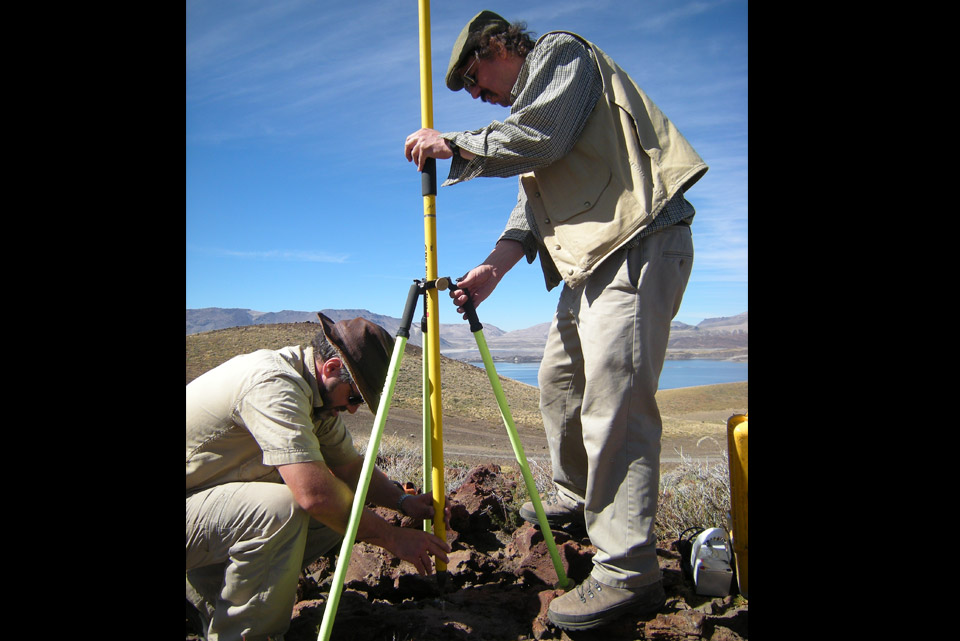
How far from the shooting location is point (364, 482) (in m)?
2.19

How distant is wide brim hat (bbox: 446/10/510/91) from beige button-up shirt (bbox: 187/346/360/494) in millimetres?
1347

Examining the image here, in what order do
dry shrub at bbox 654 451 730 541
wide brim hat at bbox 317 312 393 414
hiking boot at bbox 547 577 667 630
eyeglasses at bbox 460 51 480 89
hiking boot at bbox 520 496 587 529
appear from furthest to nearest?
dry shrub at bbox 654 451 730 541
hiking boot at bbox 520 496 587 529
eyeglasses at bbox 460 51 480 89
wide brim hat at bbox 317 312 393 414
hiking boot at bbox 547 577 667 630

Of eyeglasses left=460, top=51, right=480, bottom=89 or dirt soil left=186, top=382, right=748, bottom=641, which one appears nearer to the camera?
dirt soil left=186, top=382, right=748, bottom=641

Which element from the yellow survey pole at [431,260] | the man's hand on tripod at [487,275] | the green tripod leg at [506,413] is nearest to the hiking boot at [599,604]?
the green tripod leg at [506,413]

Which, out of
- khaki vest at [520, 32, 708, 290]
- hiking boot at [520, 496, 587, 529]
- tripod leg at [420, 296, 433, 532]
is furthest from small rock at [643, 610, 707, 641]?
khaki vest at [520, 32, 708, 290]

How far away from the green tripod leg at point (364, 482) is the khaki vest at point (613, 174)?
2.20ft

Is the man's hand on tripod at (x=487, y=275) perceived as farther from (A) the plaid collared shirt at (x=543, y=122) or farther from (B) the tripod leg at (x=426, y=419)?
(A) the plaid collared shirt at (x=543, y=122)

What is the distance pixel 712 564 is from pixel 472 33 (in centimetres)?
238

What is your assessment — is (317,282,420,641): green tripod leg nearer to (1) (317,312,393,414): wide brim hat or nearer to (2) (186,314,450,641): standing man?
(2) (186,314,450,641): standing man

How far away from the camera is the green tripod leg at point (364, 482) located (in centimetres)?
205

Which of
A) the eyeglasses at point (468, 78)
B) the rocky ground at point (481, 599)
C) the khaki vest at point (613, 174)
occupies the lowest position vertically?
A: the rocky ground at point (481, 599)

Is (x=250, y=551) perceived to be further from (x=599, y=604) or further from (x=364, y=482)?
(x=599, y=604)

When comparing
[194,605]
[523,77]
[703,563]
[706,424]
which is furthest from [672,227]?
[706,424]

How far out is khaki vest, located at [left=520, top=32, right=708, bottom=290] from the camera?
2355 millimetres
